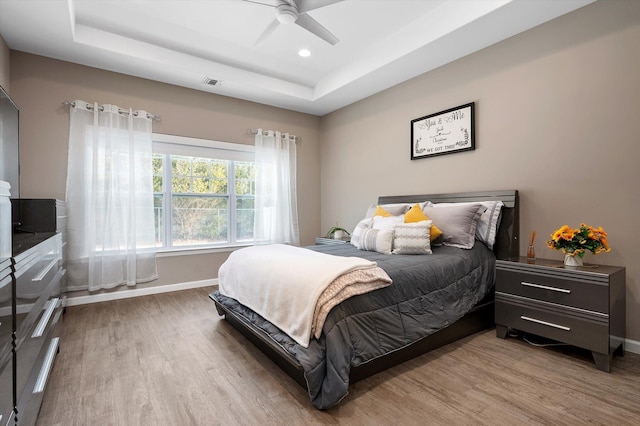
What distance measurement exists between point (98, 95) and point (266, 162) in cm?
219

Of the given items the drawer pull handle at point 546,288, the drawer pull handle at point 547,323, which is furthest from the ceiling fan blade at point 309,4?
the drawer pull handle at point 547,323

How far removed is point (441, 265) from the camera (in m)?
2.48

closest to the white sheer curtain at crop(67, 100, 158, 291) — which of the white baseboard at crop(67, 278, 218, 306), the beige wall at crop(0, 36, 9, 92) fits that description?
the white baseboard at crop(67, 278, 218, 306)

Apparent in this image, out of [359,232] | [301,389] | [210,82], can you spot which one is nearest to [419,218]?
[359,232]

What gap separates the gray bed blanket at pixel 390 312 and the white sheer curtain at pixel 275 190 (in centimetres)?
192

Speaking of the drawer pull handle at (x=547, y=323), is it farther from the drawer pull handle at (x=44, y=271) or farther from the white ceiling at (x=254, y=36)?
the drawer pull handle at (x=44, y=271)

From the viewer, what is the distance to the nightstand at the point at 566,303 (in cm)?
210

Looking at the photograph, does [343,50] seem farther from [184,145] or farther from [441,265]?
[441,265]

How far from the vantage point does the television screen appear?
2210 mm

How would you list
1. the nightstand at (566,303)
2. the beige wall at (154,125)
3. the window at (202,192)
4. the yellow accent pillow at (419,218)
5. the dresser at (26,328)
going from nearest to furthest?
the dresser at (26,328)
the nightstand at (566,303)
the yellow accent pillow at (419,218)
the beige wall at (154,125)
the window at (202,192)

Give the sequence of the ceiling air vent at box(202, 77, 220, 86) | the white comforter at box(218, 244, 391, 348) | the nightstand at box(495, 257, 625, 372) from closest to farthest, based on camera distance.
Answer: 1. the white comforter at box(218, 244, 391, 348)
2. the nightstand at box(495, 257, 625, 372)
3. the ceiling air vent at box(202, 77, 220, 86)

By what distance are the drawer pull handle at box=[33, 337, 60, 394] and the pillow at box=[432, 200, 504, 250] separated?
337cm

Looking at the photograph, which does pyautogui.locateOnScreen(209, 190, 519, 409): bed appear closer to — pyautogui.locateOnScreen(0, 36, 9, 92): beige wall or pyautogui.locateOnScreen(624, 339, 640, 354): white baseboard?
pyautogui.locateOnScreen(624, 339, 640, 354): white baseboard

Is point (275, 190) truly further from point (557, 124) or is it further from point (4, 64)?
point (557, 124)
